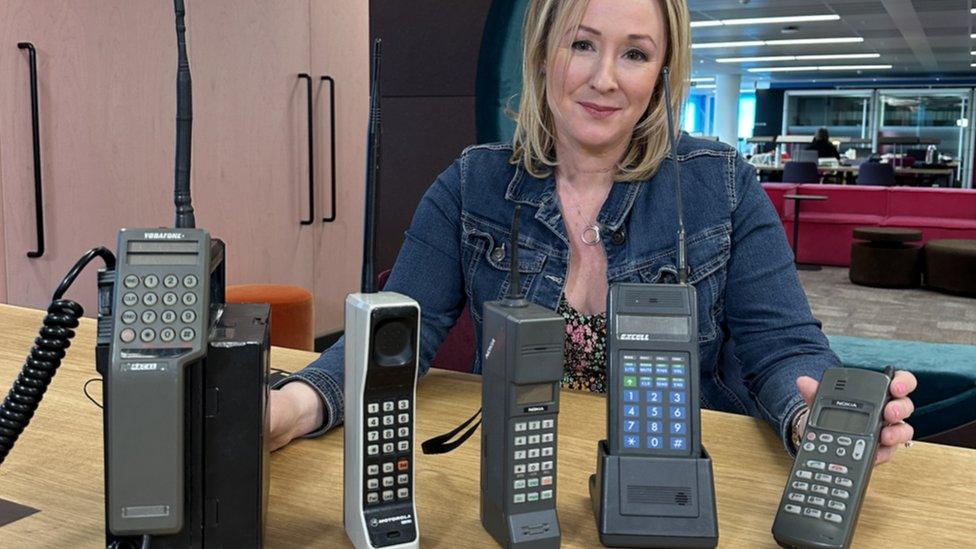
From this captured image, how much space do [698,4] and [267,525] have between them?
29.5ft

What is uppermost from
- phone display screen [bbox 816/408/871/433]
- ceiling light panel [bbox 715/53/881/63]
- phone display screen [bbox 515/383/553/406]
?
ceiling light panel [bbox 715/53/881/63]

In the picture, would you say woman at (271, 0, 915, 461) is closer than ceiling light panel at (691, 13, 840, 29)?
Yes

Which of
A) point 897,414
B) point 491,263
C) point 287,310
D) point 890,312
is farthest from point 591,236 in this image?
point 890,312

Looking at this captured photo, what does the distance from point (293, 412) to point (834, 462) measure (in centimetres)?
55

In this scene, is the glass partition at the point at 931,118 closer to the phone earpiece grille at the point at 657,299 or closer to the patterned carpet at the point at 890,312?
the patterned carpet at the point at 890,312

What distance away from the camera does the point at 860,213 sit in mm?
7777

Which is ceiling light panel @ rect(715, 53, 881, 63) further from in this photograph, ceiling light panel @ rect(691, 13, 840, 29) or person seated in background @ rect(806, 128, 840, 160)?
ceiling light panel @ rect(691, 13, 840, 29)

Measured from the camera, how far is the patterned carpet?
5125 millimetres

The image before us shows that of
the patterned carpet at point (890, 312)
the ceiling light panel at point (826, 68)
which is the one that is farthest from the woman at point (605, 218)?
the ceiling light panel at point (826, 68)

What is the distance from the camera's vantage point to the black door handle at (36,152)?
2.61 metres

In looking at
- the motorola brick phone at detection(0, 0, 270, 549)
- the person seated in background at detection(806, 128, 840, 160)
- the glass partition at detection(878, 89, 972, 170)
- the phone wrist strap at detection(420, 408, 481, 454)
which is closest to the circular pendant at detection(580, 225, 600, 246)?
the phone wrist strap at detection(420, 408, 481, 454)

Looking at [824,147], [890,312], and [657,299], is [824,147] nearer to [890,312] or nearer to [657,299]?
[890,312]

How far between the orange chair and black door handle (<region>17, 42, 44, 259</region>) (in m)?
0.60

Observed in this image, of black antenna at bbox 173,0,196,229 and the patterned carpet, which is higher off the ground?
black antenna at bbox 173,0,196,229
